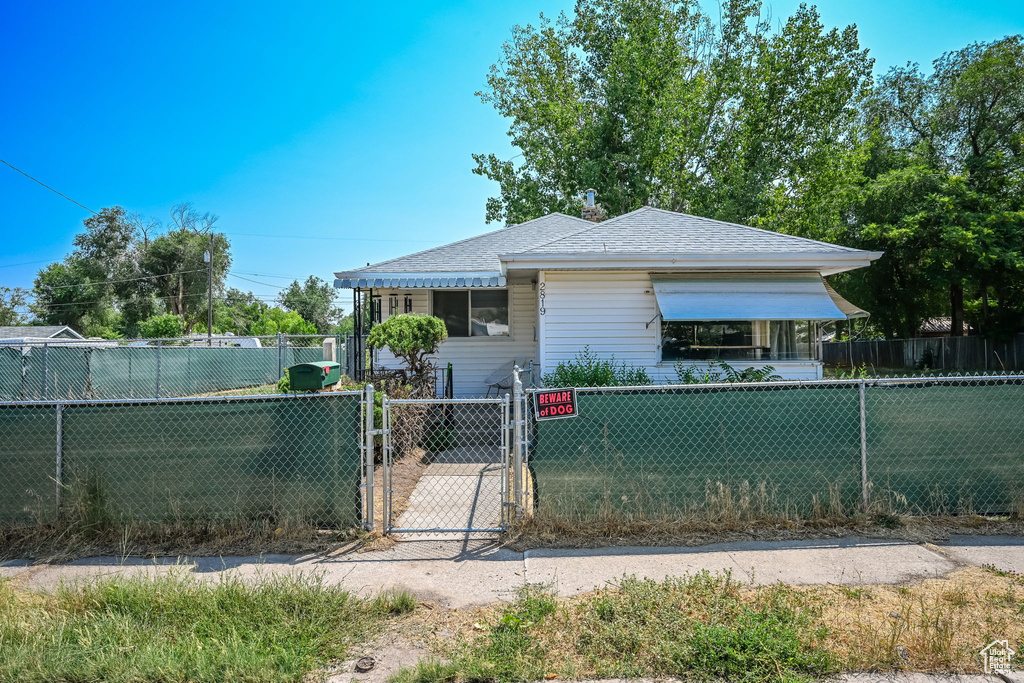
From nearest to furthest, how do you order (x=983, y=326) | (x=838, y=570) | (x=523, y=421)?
1. (x=838, y=570)
2. (x=523, y=421)
3. (x=983, y=326)

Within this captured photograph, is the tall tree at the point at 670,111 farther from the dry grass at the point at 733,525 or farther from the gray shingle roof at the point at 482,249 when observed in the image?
the dry grass at the point at 733,525

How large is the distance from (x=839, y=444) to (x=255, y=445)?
17.9 ft

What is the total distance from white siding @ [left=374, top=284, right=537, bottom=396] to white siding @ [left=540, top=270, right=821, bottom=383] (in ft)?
9.43

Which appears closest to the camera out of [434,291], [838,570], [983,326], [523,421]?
[838,570]

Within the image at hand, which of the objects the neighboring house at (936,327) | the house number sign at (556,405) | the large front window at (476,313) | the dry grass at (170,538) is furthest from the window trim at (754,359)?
the neighboring house at (936,327)

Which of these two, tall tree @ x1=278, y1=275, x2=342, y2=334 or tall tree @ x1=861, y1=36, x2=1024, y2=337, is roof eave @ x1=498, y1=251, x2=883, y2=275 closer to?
tall tree @ x1=861, y1=36, x2=1024, y2=337

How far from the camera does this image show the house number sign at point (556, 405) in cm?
479

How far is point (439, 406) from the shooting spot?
9.47 metres

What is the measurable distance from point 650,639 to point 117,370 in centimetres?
1581

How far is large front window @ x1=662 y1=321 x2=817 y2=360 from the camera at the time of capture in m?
9.06

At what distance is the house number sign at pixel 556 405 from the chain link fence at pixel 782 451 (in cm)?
8

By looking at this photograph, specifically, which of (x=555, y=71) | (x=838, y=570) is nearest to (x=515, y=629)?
(x=838, y=570)

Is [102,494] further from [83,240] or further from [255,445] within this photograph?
[83,240]

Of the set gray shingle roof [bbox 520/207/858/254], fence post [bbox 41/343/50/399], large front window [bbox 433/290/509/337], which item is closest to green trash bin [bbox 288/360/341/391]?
gray shingle roof [bbox 520/207/858/254]
